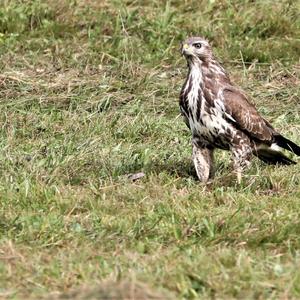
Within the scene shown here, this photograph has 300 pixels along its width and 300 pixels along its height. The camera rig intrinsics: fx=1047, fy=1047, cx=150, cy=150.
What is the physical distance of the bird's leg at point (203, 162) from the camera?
25.7 feet

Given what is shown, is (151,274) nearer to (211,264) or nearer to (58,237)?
(211,264)

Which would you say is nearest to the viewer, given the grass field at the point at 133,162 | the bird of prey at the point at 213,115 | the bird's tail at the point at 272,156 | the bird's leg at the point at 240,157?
the grass field at the point at 133,162

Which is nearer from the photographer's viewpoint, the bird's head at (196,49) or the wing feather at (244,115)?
the wing feather at (244,115)

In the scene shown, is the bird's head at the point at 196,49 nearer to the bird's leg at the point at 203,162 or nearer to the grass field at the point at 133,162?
the bird's leg at the point at 203,162

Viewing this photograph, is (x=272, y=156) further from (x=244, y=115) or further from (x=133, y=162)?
(x=133, y=162)

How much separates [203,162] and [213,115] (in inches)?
16.7

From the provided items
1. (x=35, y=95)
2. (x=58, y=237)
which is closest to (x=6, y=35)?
(x=35, y=95)

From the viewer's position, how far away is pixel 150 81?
33.5ft

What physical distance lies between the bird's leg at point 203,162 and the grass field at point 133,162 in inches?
3.6

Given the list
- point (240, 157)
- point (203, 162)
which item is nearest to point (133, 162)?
point (203, 162)

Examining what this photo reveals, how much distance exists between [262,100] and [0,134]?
2678 mm

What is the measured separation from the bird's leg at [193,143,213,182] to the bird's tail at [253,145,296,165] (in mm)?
399

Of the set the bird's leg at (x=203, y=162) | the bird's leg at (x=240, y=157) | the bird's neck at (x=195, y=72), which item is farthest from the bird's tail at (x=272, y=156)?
the bird's neck at (x=195, y=72)

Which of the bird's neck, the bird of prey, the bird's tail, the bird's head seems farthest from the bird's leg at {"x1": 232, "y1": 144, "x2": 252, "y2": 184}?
the bird's head
